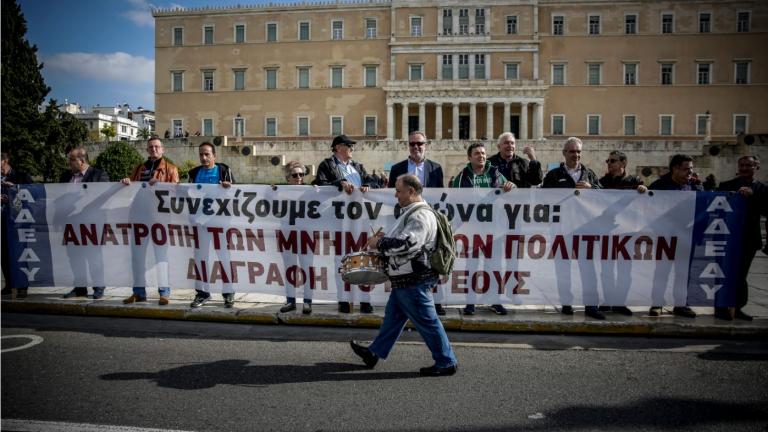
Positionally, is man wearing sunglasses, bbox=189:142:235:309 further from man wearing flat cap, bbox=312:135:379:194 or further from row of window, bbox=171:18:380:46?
row of window, bbox=171:18:380:46

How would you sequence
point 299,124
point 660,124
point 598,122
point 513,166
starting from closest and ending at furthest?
A: point 513,166, point 660,124, point 598,122, point 299,124

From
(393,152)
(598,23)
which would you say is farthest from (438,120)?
(598,23)

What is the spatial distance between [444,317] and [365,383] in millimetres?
1918

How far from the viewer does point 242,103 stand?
52.5 metres

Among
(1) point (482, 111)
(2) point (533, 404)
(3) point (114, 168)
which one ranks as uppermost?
(1) point (482, 111)

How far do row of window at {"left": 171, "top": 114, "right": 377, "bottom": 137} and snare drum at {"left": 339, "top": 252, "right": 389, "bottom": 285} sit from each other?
47226mm

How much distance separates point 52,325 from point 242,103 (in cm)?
4916

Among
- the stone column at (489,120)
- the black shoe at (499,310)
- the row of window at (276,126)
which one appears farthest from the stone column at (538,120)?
the black shoe at (499,310)

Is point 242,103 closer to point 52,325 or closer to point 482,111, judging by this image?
point 482,111

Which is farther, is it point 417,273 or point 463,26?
point 463,26

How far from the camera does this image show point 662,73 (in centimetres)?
4806

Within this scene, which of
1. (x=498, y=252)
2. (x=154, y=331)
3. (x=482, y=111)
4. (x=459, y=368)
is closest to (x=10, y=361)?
(x=154, y=331)

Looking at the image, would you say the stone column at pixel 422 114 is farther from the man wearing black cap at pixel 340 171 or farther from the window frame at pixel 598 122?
the man wearing black cap at pixel 340 171

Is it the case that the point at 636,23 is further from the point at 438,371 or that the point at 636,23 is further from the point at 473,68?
the point at 438,371
